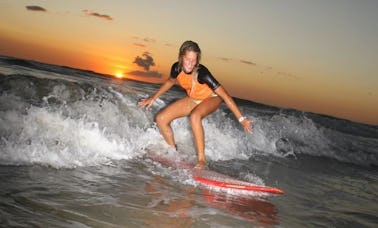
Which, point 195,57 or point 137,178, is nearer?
point 137,178

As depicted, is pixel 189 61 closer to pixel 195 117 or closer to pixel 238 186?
pixel 195 117

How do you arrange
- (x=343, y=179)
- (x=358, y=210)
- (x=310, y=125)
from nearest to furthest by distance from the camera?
(x=358, y=210)
(x=343, y=179)
(x=310, y=125)

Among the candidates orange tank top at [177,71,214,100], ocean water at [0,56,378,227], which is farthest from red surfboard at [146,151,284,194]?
orange tank top at [177,71,214,100]

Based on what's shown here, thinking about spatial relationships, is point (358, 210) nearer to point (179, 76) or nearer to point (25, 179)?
point (179, 76)

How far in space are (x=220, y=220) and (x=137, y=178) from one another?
1641 mm

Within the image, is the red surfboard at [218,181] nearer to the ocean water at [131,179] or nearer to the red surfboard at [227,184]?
the red surfboard at [227,184]

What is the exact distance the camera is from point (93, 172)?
518 cm

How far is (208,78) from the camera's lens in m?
6.48

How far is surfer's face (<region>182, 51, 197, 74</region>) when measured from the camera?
6.31m

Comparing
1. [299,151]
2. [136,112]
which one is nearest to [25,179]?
[136,112]

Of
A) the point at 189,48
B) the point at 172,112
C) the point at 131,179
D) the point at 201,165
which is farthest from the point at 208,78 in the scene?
the point at 131,179

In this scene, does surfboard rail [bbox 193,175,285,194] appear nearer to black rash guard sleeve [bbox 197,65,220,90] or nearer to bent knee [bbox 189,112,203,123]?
bent knee [bbox 189,112,203,123]

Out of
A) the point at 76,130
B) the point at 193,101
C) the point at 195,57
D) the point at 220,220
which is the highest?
the point at 195,57

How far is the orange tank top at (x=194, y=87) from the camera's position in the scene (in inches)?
267
